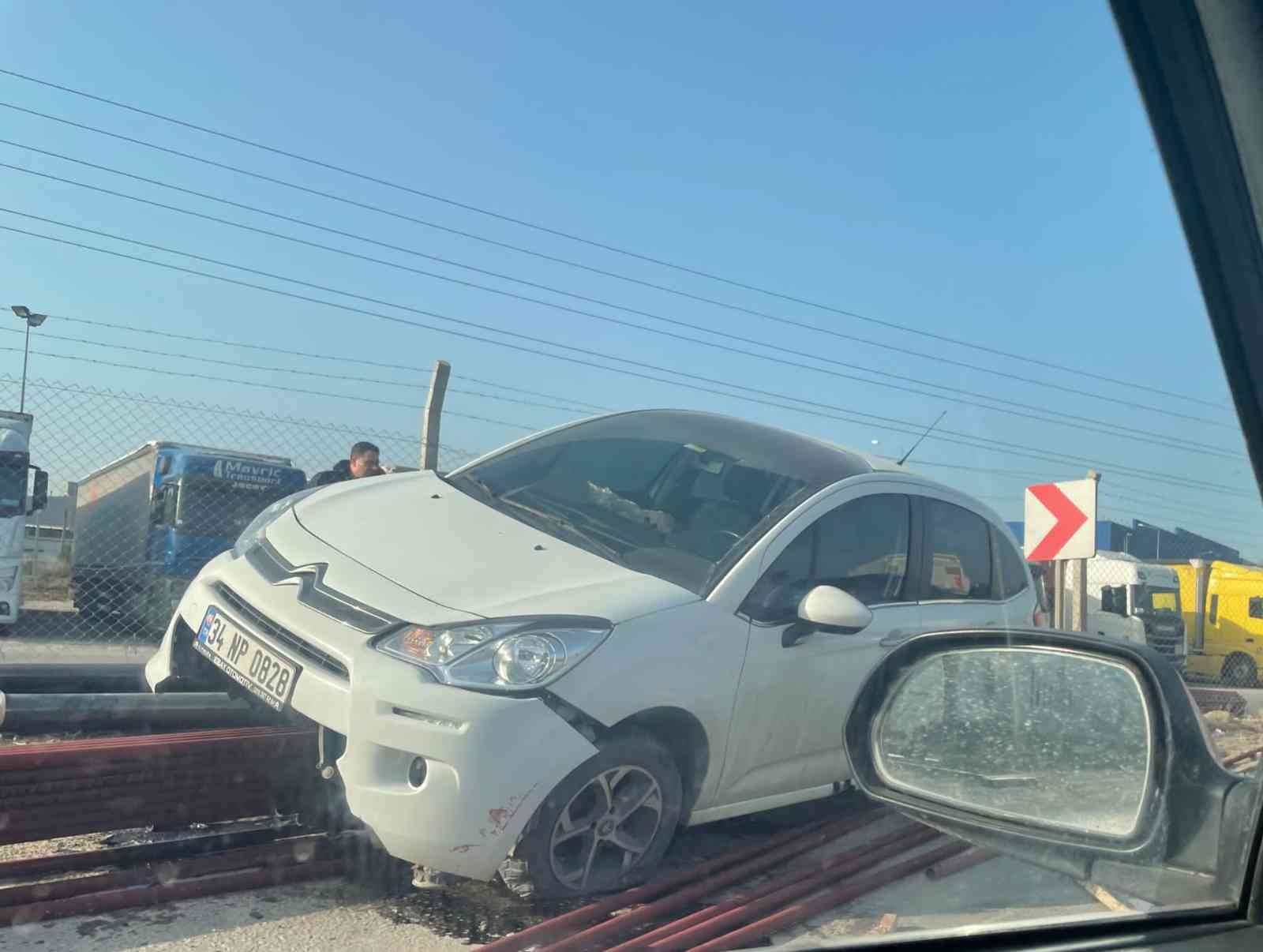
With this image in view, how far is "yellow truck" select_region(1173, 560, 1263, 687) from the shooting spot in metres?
2.84

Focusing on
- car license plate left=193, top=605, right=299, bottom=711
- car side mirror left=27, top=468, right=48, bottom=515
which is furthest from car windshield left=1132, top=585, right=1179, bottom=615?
car side mirror left=27, top=468, right=48, bottom=515

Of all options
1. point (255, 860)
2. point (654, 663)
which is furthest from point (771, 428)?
point (255, 860)

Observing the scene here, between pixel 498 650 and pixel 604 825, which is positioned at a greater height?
pixel 498 650

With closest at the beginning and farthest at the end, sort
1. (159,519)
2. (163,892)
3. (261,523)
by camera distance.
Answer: (163,892) < (261,523) < (159,519)

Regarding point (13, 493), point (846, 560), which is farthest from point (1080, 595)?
point (13, 493)

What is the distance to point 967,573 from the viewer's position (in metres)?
4.79

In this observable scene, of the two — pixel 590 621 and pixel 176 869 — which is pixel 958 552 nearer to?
pixel 590 621

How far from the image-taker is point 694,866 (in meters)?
3.75

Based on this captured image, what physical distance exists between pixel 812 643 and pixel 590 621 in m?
1.00

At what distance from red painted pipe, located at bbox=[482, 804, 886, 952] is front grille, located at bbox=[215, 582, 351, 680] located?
93 centimetres

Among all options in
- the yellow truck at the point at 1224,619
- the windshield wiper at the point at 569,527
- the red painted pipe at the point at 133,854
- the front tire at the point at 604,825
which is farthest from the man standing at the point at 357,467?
the yellow truck at the point at 1224,619

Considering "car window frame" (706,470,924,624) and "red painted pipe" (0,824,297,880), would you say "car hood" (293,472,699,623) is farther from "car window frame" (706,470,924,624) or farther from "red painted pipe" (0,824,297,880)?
"red painted pipe" (0,824,297,880)

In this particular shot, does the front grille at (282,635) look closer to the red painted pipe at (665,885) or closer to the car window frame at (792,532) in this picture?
the red painted pipe at (665,885)

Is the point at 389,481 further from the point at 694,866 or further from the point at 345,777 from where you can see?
the point at 694,866
